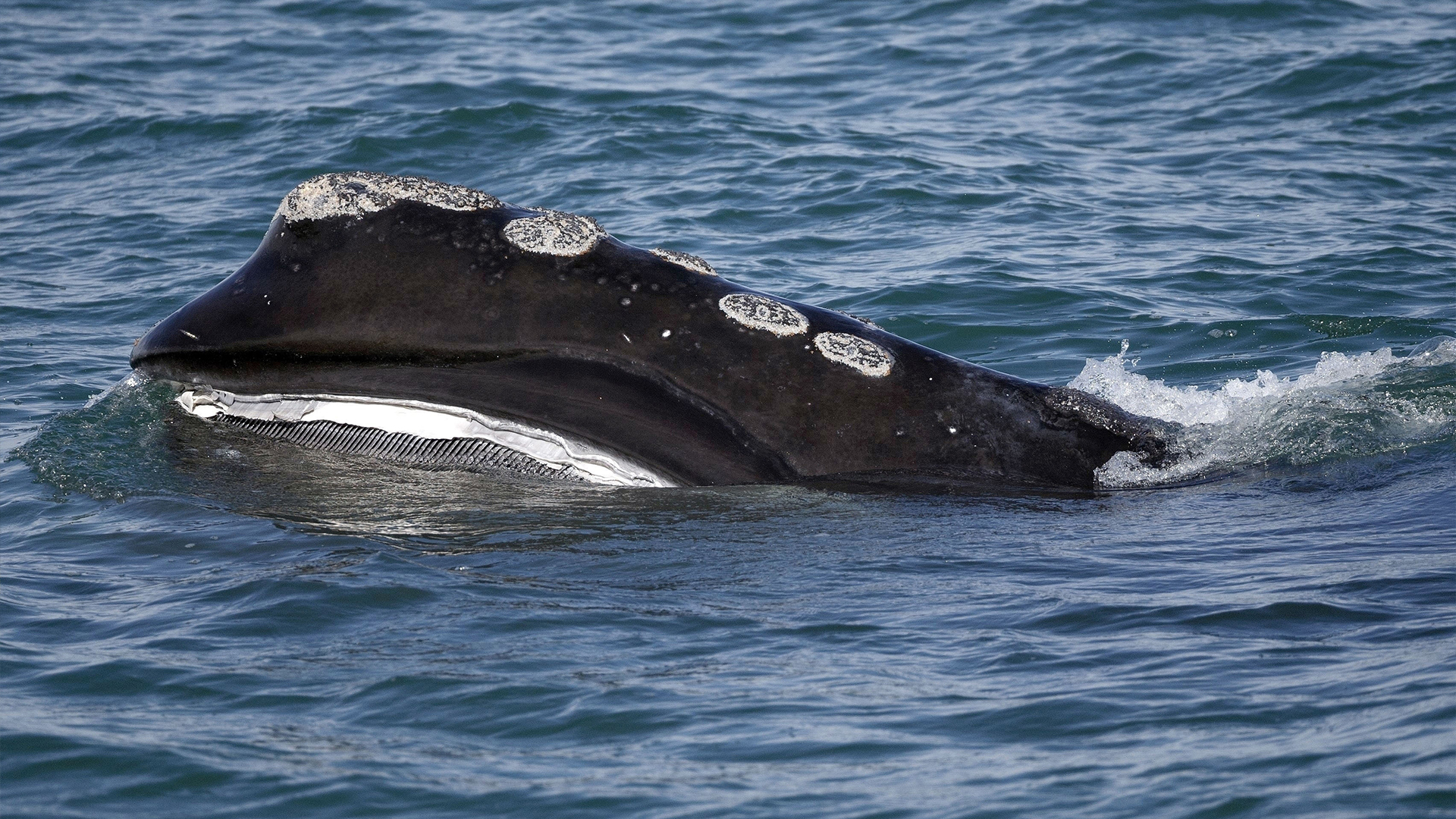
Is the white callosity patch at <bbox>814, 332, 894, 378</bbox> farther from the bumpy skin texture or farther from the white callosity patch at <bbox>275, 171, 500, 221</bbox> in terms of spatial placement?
the white callosity patch at <bbox>275, 171, 500, 221</bbox>

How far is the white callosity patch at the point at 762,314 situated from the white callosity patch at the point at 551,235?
0.55 metres

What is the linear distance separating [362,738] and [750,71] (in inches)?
597

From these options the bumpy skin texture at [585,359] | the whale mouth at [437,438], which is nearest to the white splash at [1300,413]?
the bumpy skin texture at [585,359]

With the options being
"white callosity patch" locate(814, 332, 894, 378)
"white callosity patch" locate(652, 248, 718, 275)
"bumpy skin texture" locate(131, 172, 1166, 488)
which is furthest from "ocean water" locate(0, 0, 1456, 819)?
"white callosity patch" locate(652, 248, 718, 275)

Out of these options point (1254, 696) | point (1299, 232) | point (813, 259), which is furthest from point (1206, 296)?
point (1254, 696)

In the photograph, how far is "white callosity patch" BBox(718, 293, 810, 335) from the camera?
19.8 ft

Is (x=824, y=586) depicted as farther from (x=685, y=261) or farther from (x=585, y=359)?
(x=685, y=261)

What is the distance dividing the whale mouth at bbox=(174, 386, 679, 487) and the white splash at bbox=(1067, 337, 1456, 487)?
6.49 ft

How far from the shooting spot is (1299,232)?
42.4 ft

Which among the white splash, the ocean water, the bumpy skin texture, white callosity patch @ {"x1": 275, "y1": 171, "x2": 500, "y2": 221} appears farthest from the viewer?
the white splash

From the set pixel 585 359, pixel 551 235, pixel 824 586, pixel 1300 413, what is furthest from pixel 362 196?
pixel 1300 413

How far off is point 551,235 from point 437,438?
88cm

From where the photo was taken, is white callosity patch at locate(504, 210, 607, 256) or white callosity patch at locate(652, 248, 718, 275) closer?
white callosity patch at locate(504, 210, 607, 256)

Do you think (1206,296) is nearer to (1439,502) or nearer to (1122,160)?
(1122,160)
